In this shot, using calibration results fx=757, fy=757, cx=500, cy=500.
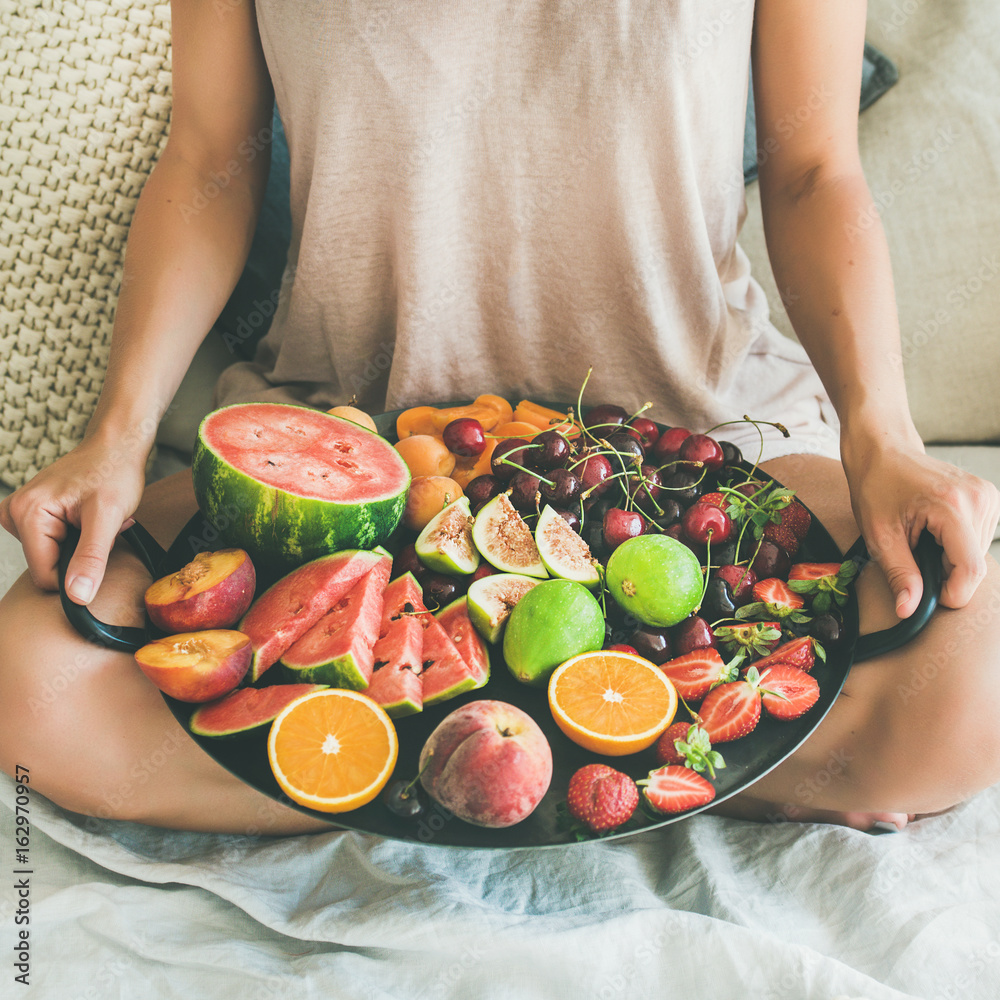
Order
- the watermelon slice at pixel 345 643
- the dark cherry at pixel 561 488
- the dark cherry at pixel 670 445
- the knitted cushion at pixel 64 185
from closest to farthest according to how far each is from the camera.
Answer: the watermelon slice at pixel 345 643, the dark cherry at pixel 561 488, the dark cherry at pixel 670 445, the knitted cushion at pixel 64 185

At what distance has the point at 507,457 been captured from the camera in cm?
105

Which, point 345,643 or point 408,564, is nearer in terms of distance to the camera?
point 345,643

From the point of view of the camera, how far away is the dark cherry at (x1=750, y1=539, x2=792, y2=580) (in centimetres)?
94

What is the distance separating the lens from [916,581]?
818mm

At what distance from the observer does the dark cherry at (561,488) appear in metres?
1.01

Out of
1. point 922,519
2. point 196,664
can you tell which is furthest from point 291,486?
point 922,519

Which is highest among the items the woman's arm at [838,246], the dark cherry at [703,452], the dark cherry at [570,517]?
the woman's arm at [838,246]

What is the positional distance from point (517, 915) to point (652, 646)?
360 millimetres

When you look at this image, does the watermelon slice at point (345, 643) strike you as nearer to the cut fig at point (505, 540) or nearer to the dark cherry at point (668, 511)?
the cut fig at point (505, 540)

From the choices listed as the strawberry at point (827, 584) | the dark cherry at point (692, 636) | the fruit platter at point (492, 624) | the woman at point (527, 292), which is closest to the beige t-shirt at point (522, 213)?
the woman at point (527, 292)

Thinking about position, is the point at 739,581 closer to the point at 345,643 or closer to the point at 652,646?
the point at 652,646

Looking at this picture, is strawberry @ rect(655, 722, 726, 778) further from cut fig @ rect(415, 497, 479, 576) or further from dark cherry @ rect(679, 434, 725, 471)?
dark cherry @ rect(679, 434, 725, 471)

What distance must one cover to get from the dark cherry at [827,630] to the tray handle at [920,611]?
35 mm

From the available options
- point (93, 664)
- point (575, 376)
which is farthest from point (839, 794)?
point (93, 664)
